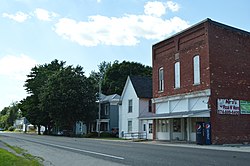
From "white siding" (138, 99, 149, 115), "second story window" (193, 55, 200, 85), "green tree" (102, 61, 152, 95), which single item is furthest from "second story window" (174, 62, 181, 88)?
"green tree" (102, 61, 152, 95)

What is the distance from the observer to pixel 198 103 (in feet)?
96.3

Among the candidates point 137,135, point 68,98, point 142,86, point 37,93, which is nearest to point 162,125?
point 137,135

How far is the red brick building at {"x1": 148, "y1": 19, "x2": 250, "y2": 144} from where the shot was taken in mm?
27984

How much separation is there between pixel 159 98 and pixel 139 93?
843cm

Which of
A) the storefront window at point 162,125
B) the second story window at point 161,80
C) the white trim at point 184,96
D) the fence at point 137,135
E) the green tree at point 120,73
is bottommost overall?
the fence at point 137,135

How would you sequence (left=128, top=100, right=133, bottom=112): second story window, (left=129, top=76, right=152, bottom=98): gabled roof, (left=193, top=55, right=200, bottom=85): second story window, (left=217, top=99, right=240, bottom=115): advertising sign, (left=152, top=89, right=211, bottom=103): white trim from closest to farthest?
1. (left=217, top=99, right=240, bottom=115): advertising sign
2. (left=152, top=89, right=211, bottom=103): white trim
3. (left=193, top=55, right=200, bottom=85): second story window
4. (left=129, top=76, right=152, bottom=98): gabled roof
5. (left=128, top=100, right=133, bottom=112): second story window

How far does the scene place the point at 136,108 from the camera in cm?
4375

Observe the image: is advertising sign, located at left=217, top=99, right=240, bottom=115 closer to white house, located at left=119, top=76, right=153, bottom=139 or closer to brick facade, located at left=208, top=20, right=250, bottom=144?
brick facade, located at left=208, top=20, right=250, bottom=144

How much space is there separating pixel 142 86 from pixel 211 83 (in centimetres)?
1823

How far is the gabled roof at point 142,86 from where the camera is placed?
4394 cm

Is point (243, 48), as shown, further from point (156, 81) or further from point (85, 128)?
point (85, 128)

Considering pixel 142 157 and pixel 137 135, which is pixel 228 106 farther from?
pixel 137 135

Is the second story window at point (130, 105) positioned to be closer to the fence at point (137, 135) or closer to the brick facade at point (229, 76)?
the fence at point (137, 135)

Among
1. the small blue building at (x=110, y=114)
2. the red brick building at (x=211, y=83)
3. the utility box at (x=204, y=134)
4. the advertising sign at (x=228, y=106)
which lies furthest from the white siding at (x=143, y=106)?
the utility box at (x=204, y=134)
